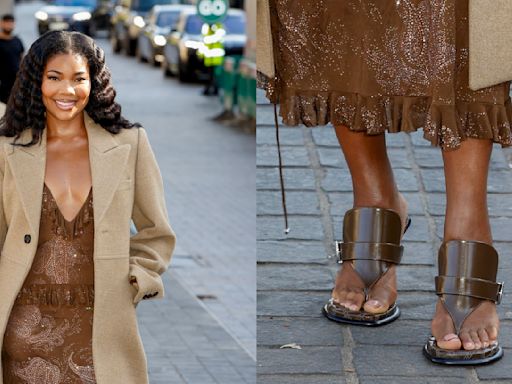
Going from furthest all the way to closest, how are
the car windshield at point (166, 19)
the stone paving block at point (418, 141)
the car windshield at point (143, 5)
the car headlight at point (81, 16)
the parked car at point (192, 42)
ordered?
the car headlight at point (81, 16)
the car windshield at point (143, 5)
the car windshield at point (166, 19)
the parked car at point (192, 42)
the stone paving block at point (418, 141)

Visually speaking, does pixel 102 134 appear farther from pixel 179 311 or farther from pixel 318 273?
pixel 179 311

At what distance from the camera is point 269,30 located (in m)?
4.07

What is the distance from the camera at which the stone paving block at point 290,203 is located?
17.2ft

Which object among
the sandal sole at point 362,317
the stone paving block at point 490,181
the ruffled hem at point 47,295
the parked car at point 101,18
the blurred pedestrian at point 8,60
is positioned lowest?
the parked car at point 101,18

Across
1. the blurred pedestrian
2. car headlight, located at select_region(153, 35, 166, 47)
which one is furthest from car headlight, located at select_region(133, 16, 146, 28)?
the blurred pedestrian

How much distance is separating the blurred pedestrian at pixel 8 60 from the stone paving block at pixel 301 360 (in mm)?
11041

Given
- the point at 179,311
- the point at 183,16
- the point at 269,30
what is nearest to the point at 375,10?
the point at 269,30

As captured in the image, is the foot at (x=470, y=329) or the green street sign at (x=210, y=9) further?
the green street sign at (x=210, y=9)

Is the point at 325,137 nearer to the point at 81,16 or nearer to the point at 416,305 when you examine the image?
the point at 416,305

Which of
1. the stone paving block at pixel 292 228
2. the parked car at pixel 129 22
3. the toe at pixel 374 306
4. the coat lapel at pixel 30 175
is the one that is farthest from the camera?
the parked car at pixel 129 22

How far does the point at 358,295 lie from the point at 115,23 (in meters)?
36.8

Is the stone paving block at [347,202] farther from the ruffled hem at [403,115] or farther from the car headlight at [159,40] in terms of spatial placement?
the car headlight at [159,40]

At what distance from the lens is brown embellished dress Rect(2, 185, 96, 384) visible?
3.85 m

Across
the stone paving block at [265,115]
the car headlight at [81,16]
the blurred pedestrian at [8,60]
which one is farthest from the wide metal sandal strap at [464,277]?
the car headlight at [81,16]
